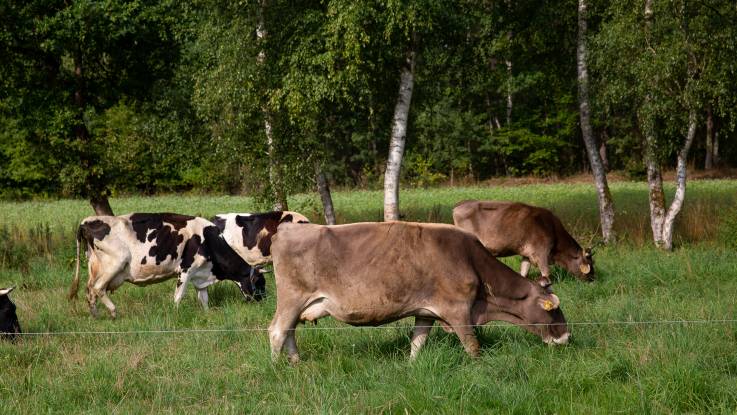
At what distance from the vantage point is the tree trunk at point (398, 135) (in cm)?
1881

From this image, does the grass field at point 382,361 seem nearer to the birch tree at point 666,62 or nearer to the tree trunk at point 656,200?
the birch tree at point 666,62

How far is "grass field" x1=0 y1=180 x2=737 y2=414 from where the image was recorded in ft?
23.7

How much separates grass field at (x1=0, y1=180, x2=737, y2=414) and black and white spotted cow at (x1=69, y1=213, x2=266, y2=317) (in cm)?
40

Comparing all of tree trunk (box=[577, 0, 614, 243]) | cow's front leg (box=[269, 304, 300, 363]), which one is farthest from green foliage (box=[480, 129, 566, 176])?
cow's front leg (box=[269, 304, 300, 363])

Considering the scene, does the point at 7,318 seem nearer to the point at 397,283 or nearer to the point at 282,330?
the point at 282,330

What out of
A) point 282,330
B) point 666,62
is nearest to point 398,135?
point 666,62

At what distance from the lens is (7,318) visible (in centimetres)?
1027

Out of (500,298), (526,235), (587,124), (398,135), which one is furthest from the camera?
(587,124)

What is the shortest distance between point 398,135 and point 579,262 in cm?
593

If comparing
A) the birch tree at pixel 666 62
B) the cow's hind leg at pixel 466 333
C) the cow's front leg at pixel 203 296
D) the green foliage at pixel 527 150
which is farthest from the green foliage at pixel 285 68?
the green foliage at pixel 527 150

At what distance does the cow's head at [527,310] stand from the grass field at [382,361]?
0.70 ft

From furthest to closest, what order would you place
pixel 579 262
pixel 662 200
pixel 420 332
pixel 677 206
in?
pixel 662 200, pixel 677 206, pixel 579 262, pixel 420 332

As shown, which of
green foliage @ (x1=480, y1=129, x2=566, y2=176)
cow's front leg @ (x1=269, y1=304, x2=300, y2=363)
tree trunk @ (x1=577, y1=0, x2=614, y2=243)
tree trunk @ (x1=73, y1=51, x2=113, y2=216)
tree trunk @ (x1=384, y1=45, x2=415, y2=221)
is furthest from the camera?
green foliage @ (x1=480, y1=129, x2=566, y2=176)

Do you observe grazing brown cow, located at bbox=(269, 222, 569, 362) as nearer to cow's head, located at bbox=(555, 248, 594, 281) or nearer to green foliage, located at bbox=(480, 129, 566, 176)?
cow's head, located at bbox=(555, 248, 594, 281)
